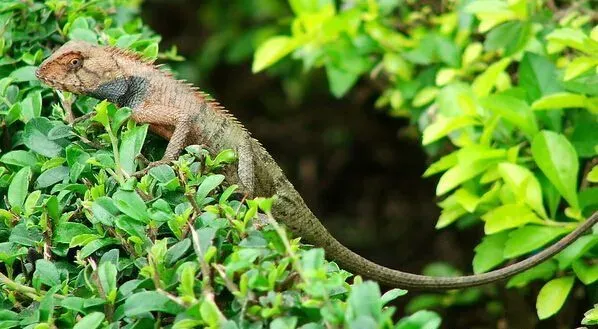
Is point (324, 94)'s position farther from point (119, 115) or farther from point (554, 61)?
point (119, 115)

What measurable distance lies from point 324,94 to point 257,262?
5414 millimetres

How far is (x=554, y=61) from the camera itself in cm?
400

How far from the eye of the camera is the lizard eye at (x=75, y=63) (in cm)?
318

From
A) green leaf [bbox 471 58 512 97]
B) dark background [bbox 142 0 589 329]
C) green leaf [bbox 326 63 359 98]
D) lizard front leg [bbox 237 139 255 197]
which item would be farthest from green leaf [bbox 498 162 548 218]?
dark background [bbox 142 0 589 329]

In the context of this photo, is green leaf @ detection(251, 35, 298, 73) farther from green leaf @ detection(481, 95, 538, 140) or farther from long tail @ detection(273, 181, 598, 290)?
green leaf @ detection(481, 95, 538, 140)

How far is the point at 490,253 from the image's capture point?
353cm

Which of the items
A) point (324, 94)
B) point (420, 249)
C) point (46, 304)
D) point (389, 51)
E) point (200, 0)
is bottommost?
point (420, 249)

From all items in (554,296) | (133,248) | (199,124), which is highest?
(133,248)

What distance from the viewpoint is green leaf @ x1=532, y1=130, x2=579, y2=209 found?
3.29 meters

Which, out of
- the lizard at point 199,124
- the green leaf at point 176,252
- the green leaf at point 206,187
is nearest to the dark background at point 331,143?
the lizard at point 199,124

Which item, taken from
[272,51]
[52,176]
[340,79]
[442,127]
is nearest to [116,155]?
[52,176]

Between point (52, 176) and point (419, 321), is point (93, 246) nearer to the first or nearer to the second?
point (52, 176)

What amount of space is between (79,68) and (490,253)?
1636 mm

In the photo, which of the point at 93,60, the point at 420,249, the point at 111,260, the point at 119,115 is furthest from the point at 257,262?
the point at 420,249
